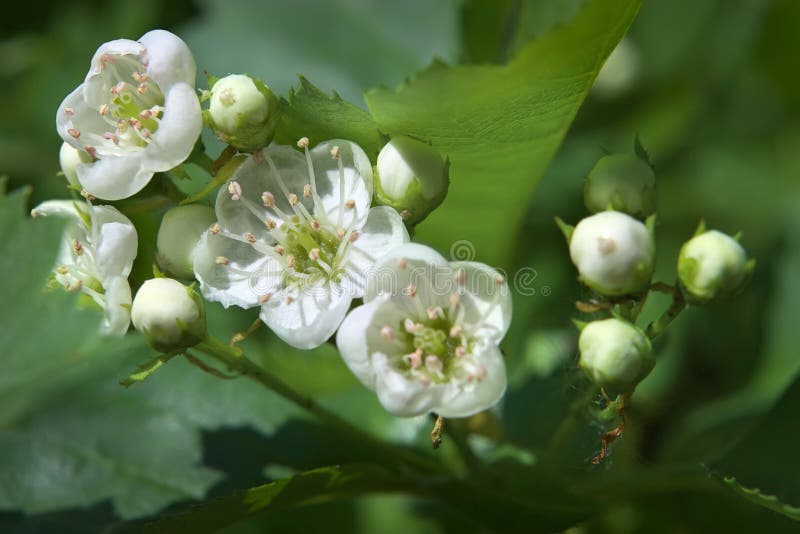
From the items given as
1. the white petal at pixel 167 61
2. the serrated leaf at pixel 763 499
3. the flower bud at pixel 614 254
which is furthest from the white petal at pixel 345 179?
the serrated leaf at pixel 763 499

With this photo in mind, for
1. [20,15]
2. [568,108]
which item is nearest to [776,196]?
[568,108]

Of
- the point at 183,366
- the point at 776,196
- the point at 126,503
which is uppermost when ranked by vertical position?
the point at 776,196

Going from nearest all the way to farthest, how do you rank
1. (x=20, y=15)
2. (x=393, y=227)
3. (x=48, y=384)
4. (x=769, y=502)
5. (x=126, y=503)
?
1. (x=769, y=502)
2. (x=393, y=227)
3. (x=126, y=503)
4. (x=48, y=384)
5. (x=20, y=15)

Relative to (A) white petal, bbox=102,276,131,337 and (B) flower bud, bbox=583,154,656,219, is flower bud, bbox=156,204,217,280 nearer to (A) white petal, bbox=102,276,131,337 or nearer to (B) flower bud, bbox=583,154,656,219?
(A) white petal, bbox=102,276,131,337

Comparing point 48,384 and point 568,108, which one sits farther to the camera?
point 48,384

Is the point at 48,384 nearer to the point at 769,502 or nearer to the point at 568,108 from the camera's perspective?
the point at 568,108

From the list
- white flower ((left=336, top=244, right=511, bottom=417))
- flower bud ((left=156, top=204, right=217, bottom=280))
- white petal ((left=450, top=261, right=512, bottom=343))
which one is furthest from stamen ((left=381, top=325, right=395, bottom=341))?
flower bud ((left=156, top=204, right=217, bottom=280))
